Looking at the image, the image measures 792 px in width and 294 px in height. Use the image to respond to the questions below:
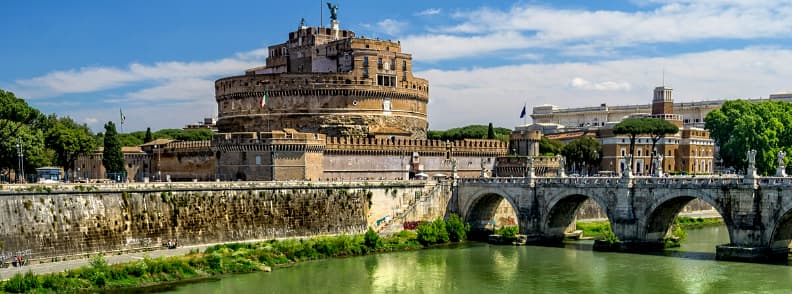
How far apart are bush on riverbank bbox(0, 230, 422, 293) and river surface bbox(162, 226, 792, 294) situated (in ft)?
3.00

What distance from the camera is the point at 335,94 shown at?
2483 inches

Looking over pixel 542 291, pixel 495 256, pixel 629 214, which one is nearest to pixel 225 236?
pixel 495 256

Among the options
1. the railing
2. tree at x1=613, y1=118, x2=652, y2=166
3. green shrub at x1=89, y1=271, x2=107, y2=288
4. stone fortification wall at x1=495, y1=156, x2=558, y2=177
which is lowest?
green shrub at x1=89, y1=271, x2=107, y2=288

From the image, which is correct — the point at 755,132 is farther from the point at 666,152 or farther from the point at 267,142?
the point at 267,142

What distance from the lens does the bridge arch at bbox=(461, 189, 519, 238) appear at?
52719 mm

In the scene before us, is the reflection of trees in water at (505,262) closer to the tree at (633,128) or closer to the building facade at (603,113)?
the tree at (633,128)

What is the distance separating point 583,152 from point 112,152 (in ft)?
133

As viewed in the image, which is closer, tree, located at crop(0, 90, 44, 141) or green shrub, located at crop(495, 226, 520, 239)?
tree, located at crop(0, 90, 44, 141)

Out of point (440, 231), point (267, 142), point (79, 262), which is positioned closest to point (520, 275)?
point (440, 231)

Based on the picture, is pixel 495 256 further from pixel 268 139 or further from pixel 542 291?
pixel 268 139

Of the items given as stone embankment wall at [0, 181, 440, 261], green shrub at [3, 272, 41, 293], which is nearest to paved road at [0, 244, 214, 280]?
stone embankment wall at [0, 181, 440, 261]

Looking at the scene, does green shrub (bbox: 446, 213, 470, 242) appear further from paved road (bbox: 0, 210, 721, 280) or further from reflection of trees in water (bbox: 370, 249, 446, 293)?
paved road (bbox: 0, 210, 721, 280)

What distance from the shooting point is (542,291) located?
3519cm

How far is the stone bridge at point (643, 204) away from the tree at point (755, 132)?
20.3 metres
